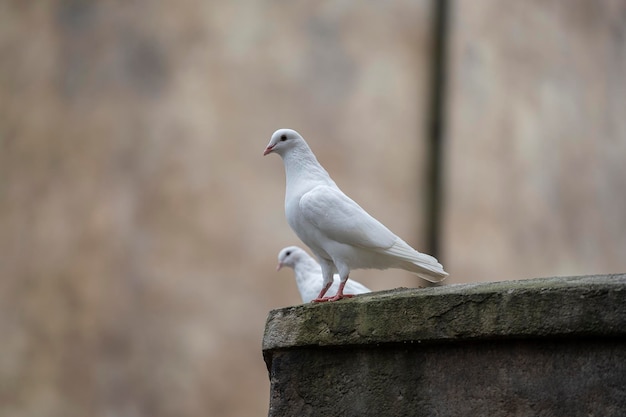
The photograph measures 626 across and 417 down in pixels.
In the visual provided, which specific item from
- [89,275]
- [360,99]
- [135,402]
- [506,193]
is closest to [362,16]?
[360,99]

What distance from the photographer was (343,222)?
3037mm

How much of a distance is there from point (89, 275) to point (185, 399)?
39.5 inches

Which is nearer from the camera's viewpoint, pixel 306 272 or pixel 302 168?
pixel 302 168

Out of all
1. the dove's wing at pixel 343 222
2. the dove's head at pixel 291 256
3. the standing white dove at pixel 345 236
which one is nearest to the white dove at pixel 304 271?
the dove's head at pixel 291 256

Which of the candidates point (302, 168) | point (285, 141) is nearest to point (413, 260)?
point (302, 168)

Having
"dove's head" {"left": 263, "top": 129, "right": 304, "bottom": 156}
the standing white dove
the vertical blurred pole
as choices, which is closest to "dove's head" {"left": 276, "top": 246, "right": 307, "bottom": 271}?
"dove's head" {"left": 263, "top": 129, "right": 304, "bottom": 156}

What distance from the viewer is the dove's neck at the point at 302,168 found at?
3.31 meters

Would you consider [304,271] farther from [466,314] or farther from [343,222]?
[466,314]

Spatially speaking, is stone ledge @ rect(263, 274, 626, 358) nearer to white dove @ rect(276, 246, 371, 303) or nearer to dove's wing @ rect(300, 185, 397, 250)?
dove's wing @ rect(300, 185, 397, 250)

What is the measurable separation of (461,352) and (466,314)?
10cm

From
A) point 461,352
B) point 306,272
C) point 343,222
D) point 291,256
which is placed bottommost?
point 461,352

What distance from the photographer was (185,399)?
562 cm

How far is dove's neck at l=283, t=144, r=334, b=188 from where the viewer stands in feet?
10.9

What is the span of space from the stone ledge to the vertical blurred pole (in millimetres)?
3803
